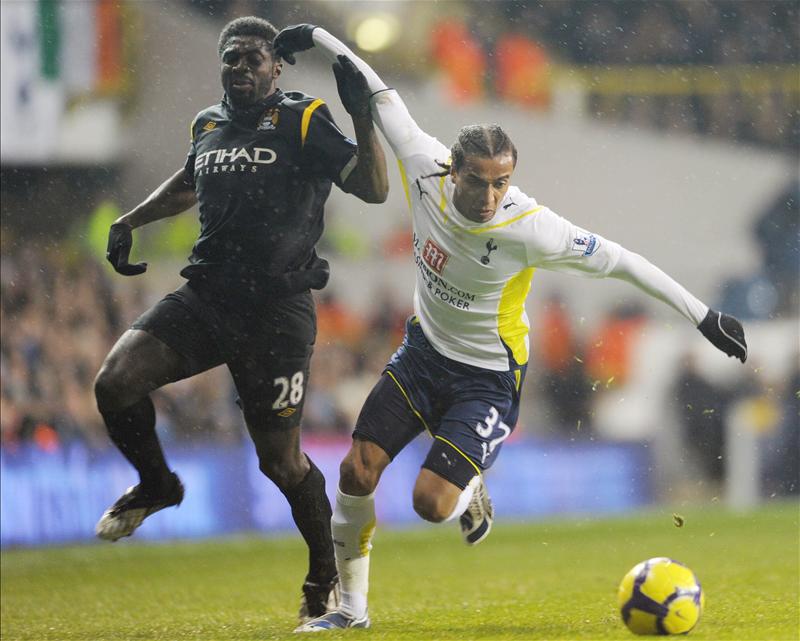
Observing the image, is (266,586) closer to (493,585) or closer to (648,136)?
(493,585)

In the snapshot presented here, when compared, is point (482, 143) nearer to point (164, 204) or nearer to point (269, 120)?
point (269, 120)

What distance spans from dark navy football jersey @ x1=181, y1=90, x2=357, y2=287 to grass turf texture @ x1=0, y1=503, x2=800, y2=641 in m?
1.63

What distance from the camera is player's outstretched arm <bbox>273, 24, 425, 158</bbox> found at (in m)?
6.02

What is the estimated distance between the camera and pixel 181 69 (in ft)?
42.7

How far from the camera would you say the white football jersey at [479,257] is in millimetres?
5707

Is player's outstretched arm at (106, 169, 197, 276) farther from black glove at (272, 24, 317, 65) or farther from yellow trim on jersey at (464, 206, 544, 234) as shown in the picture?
yellow trim on jersey at (464, 206, 544, 234)

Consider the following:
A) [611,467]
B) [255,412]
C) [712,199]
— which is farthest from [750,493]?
[255,412]

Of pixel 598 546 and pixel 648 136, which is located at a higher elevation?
pixel 648 136

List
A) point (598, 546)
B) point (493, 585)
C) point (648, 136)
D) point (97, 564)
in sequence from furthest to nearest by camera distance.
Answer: point (648, 136)
point (598, 546)
point (97, 564)
point (493, 585)

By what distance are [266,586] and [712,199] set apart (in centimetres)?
1142

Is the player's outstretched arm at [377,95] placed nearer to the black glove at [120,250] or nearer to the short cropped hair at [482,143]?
the short cropped hair at [482,143]

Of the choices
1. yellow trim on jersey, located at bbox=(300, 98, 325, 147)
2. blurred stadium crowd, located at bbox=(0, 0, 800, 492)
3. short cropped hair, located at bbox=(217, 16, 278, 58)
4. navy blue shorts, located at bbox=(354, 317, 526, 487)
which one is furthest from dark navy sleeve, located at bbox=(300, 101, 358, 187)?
blurred stadium crowd, located at bbox=(0, 0, 800, 492)

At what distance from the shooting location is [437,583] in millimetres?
8320

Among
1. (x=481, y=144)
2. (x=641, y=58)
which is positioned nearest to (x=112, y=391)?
(x=481, y=144)
